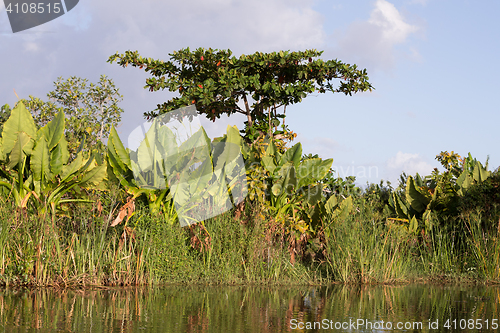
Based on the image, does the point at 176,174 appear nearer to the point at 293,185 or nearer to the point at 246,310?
the point at 293,185

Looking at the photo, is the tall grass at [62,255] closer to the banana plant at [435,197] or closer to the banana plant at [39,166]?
the banana plant at [39,166]

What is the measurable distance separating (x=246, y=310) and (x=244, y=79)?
7.64 metres

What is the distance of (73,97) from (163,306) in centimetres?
1515

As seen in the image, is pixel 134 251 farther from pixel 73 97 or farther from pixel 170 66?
pixel 73 97

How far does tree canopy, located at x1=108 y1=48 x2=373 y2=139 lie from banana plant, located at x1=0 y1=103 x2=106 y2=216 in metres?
4.66

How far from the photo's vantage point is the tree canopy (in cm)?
1162

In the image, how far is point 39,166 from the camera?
6.81m

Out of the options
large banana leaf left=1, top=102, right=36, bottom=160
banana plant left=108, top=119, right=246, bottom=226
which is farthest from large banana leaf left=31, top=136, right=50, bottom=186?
banana plant left=108, top=119, right=246, bottom=226

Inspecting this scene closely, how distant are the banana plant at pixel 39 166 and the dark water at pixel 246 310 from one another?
165 cm

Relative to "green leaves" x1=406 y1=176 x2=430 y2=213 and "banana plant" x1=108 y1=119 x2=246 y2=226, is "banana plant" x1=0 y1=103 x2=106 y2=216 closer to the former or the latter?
"banana plant" x1=108 y1=119 x2=246 y2=226

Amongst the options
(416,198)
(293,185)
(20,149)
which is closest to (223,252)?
(293,185)

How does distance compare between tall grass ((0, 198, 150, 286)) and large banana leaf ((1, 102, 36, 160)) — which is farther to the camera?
large banana leaf ((1, 102, 36, 160))

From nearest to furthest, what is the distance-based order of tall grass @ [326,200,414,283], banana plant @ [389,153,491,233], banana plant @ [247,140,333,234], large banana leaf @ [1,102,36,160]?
1. large banana leaf @ [1,102,36,160]
2. tall grass @ [326,200,414,283]
3. banana plant @ [247,140,333,234]
4. banana plant @ [389,153,491,233]

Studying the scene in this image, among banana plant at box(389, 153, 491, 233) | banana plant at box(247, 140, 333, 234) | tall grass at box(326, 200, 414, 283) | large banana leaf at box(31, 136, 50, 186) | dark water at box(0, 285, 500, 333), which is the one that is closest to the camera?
dark water at box(0, 285, 500, 333)
